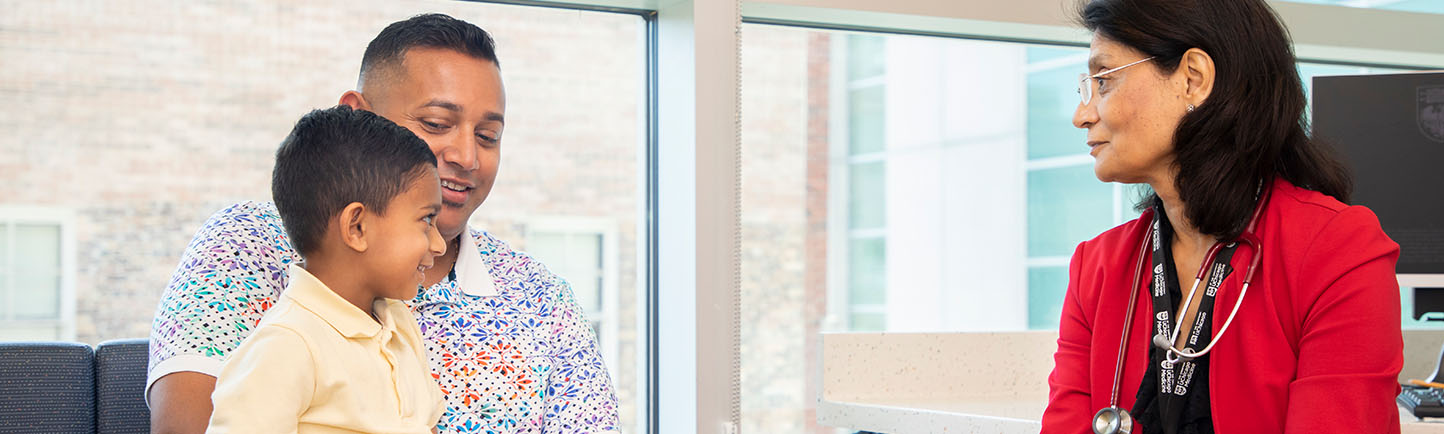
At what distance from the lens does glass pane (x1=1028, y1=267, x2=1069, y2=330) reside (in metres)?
7.79

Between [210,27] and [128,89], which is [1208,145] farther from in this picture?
[128,89]

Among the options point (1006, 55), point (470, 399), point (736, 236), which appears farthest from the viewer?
point (1006, 55)

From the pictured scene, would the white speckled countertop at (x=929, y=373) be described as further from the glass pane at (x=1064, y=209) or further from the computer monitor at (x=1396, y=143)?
the glass pane at (x=1064, y=209)

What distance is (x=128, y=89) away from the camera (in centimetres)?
625

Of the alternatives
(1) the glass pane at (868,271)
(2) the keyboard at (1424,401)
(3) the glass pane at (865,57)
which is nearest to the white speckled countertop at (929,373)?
(2) the keyboard at (1424,401)

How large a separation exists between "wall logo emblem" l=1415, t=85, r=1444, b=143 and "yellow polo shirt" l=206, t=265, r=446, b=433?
222cm

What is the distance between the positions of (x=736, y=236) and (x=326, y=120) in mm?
1205

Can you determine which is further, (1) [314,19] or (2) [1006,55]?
(2) [1006,55]

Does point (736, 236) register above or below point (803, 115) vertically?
below

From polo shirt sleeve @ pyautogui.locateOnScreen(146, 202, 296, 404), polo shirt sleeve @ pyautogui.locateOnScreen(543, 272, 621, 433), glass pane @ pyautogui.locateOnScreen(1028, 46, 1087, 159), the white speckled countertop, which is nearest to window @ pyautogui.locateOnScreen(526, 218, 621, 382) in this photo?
glass pane @ pyautogui.locateOnScreen(1028, 46, 1087, 159)

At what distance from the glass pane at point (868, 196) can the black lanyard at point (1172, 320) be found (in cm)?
851

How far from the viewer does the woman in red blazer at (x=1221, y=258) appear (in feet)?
4.10

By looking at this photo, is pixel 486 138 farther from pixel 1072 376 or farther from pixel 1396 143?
pixel 1396 143

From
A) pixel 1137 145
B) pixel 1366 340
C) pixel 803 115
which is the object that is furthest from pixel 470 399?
pixel 803 115
